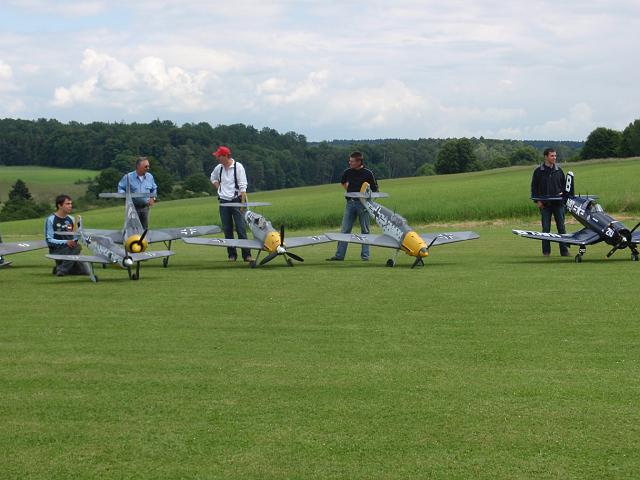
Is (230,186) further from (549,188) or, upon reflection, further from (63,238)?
(549,188)

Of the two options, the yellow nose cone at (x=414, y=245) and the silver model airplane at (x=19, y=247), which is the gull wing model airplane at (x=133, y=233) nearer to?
the silver model airplane at (x=19, y=247)

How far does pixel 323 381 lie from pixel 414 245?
9642 mm

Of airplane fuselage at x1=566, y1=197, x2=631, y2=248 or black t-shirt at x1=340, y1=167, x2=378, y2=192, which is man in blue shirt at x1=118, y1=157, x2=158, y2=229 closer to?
black t-shirt at x1=340, y1=167, x2=378, y2=192

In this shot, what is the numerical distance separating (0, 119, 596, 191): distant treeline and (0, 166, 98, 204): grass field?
3670 mm

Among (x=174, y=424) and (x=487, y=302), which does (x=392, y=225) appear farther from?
(x=174, y=424)

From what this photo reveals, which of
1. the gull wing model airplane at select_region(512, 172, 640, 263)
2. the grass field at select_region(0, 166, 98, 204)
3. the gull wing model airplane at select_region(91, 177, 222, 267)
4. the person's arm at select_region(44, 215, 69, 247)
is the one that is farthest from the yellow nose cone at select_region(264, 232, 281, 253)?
the grass field at select_region(0, 166, 98, 204)

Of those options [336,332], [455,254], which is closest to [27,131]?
[455,254]

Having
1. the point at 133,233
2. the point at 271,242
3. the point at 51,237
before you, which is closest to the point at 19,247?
the point at 51,237

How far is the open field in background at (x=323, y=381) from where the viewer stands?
6.04 m

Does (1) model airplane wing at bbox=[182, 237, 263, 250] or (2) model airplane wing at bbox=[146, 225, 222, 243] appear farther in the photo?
(2) model airplane wing at bbox=[146, 225, 222, 243]

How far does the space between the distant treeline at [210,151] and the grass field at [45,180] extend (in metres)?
3.67

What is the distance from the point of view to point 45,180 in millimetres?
97750

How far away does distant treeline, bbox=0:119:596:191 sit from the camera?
101106 mm

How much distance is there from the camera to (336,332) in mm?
10312
